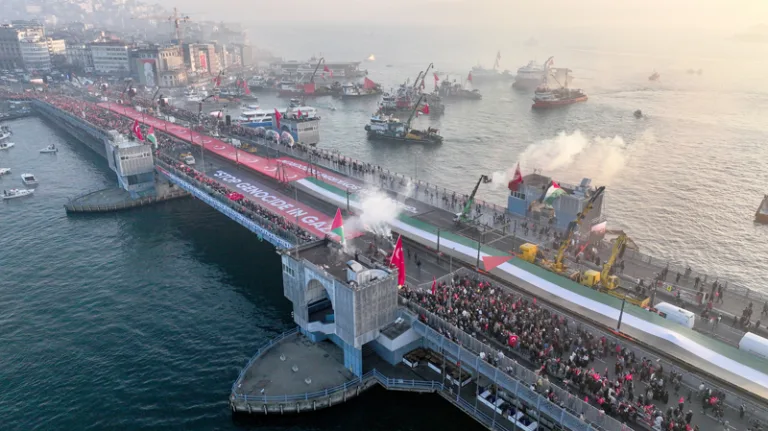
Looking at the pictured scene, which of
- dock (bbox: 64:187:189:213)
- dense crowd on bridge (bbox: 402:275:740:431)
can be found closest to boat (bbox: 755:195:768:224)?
dense crowd on bridge (bbox: 402:275:740:431)

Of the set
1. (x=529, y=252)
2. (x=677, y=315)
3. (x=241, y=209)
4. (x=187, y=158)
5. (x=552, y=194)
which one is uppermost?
(x=552, y=194)

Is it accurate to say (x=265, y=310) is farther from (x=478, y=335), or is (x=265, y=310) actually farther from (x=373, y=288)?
(x=478, y=335)

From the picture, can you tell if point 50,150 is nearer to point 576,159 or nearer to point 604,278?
point 576,159

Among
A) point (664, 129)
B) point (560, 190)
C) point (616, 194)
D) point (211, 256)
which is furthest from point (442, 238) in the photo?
point (664, 129)

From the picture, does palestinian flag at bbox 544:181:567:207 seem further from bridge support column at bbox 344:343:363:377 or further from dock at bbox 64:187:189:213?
dock at bbox 64:187:189:213

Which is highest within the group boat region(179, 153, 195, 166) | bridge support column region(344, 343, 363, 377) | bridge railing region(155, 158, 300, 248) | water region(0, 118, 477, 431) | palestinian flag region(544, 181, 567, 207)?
palestinian flag region(544, 181, 567, 207)

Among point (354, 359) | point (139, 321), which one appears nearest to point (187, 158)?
point (139, 321)

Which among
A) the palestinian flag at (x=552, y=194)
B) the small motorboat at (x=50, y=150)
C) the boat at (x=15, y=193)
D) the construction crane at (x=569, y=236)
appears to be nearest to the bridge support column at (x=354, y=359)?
the construction crane at (x=569, y=236)
